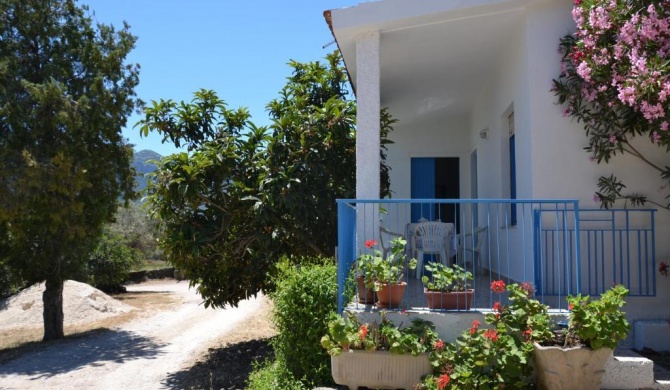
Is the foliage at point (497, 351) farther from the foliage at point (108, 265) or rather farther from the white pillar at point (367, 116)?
the foliage at point (108, 265)

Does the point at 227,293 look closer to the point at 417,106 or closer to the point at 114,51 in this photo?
the point at 417,106

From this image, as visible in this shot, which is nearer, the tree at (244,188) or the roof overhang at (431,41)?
the roof overhang at (431,41)

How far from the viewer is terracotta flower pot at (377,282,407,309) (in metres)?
5.68

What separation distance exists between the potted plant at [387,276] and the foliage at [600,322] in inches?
56.4

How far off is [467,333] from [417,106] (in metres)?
6.53

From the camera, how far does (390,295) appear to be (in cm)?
569

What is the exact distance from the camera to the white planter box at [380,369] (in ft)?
17.6

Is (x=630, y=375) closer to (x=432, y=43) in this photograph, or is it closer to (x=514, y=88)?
(x=514, y=88)

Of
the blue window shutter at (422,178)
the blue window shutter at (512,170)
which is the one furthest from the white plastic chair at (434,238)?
the blue window shutter at (422,178)

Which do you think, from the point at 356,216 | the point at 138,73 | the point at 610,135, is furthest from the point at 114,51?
the point at 610,135

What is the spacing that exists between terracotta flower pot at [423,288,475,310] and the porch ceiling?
3124 mm

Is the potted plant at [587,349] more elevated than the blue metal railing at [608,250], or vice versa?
the blue metal railing at [608,250]

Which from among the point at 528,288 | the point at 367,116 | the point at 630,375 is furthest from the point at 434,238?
the point at 630,375

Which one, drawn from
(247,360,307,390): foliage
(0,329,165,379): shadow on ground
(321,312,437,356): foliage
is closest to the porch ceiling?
(321,312,437,356): foliage
